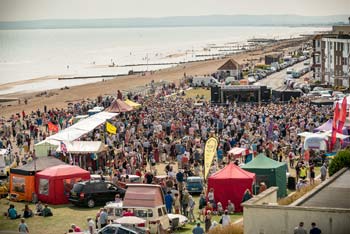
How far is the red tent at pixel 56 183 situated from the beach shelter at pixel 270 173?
18.2 feet

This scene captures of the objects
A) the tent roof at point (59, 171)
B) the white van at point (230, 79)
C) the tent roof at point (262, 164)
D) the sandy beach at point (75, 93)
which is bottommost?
the sandy beach at point (75, 93)

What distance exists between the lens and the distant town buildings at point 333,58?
63.4 meters

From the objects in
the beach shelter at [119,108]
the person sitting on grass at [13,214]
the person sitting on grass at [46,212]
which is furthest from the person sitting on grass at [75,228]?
the beach shelter at [119,108]

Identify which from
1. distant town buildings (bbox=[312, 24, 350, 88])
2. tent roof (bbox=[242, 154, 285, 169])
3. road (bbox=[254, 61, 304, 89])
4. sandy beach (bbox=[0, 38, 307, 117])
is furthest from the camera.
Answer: road (bbox=[254, 61, 304, 89])

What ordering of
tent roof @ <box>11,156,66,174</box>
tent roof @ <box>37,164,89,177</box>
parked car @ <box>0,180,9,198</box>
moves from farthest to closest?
parked car @ <box>0,180,9,198</box>, tent roof @ <box>11,156,66,174</box>, tent roof @ <box>37,164,89,177</box>

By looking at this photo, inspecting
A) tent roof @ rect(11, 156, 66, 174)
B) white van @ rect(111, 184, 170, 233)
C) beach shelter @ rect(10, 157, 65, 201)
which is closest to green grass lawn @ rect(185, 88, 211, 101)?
tent roof @ rect(11, 156, 66, 174)

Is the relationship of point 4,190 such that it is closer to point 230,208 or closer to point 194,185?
point 194,185

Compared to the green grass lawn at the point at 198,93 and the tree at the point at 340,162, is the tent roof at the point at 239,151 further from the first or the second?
the green grass lawn at the point at 198,93

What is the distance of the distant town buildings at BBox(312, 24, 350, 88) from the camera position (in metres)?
63.4

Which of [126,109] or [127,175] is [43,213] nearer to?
[127,175]

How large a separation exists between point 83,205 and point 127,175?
3.28 metres

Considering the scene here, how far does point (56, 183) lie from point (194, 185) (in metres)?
4.52

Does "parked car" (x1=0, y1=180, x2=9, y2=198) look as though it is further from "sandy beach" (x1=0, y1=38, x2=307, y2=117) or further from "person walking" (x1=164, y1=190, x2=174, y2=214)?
"sandy beach" (x1=0, y1=38, x2=307, y2=117)

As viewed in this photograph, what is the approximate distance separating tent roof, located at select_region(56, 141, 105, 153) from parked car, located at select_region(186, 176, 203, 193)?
586cm
